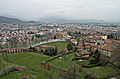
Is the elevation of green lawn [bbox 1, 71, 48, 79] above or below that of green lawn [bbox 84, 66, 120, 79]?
below

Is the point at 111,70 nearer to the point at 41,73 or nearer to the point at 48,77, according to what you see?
the point at 48,77

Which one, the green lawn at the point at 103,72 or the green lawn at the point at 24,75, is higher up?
the green lawn at the point at 103,72

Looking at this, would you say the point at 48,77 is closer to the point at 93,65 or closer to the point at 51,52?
the point at 93,65

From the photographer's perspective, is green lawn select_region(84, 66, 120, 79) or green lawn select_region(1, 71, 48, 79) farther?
green lawn select_region(1, 71, 48, 79)

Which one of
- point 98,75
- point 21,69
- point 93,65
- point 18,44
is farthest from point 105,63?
point 18,44

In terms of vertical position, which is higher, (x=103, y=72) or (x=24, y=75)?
(x=103, y=72)

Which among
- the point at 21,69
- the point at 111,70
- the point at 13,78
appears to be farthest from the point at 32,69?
the point at 111,70

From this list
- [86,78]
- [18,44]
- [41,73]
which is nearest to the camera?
[86,78]

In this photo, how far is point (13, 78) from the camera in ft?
46.3

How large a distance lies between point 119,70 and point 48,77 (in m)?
10.8

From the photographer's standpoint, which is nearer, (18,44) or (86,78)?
(86,78)

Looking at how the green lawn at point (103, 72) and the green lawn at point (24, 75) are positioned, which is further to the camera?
the green lawn at point (24, 75)

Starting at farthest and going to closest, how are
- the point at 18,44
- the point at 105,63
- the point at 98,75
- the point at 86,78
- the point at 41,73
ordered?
the point at 18,44, the point at 105,63, the point at 41,73, the point at 98,75, the point at 86,78

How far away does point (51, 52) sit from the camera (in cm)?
2561
